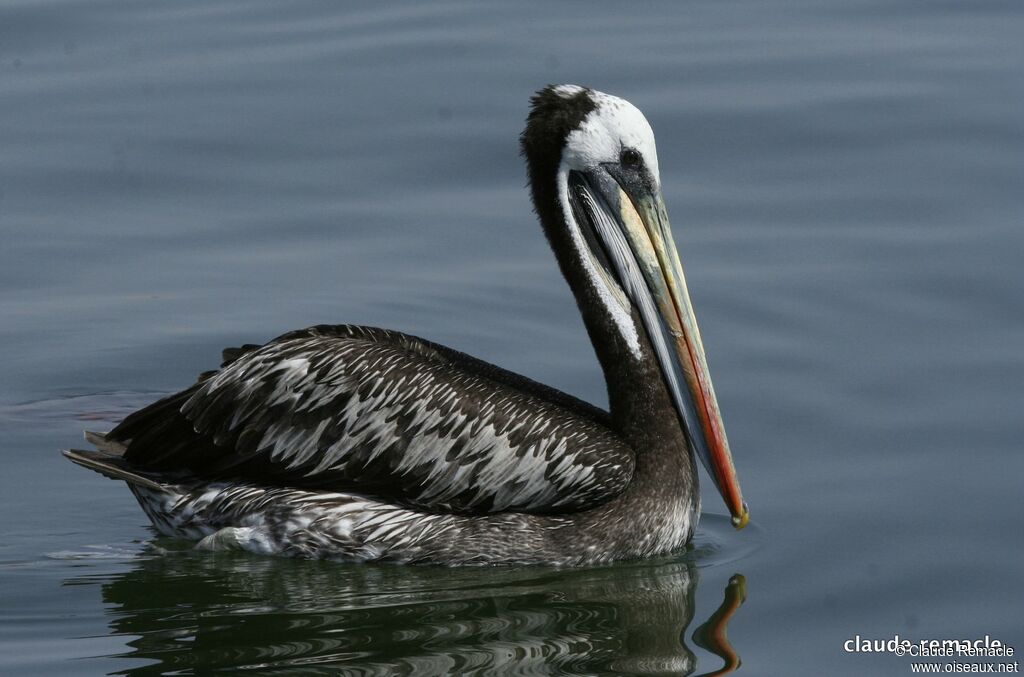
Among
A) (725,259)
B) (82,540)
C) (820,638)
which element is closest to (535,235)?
(725,259)

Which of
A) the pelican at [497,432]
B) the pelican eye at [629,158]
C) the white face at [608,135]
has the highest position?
the white face at [608,135]

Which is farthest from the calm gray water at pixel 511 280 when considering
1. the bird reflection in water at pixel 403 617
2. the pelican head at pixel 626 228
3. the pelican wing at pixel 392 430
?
the pelican head at pixel 626 228

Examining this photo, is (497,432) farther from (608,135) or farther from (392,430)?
(608,135)

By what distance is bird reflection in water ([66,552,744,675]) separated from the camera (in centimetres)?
649

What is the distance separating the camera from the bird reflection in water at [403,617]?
649 centimetres

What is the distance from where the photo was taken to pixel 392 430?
760 cm

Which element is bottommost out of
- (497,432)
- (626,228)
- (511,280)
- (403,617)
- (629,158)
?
(403,617)

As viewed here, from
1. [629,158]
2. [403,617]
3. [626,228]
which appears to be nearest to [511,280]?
[626,228]

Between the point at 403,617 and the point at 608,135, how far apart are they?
2069mm

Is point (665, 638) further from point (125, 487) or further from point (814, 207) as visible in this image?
point (814, 207)

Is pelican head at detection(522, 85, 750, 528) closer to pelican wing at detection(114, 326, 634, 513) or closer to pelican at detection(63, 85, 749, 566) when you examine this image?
pelican at detection(63, 85, 749, 566)

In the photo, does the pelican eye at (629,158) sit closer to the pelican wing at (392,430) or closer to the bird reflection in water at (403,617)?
the pelican wing at (392,430)

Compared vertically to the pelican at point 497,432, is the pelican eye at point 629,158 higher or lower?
higher

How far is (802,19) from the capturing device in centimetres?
1345
